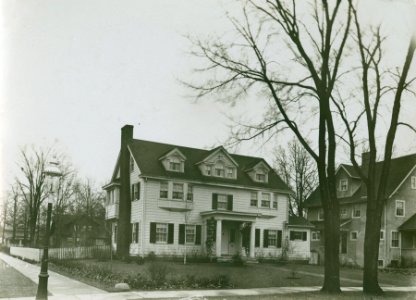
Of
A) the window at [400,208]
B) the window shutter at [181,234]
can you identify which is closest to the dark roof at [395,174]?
the window at [400,208]

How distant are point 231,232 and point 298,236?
19.9ft

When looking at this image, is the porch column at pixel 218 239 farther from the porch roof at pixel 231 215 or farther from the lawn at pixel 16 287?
the lawn at pixel 16 287

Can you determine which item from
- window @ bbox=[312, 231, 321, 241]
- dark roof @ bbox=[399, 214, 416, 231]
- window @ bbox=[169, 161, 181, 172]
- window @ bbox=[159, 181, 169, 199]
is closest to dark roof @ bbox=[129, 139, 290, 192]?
window @ bbox=[169, 161, 181, 172]

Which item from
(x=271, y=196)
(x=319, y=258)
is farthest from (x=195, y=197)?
(x=319, y=258)

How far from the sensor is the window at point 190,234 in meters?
33.9

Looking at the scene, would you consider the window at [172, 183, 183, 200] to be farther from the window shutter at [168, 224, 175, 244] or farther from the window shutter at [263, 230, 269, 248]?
the window shutter at [263, 230, 269, 248]

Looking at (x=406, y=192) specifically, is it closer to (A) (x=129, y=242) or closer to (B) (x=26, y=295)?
(A) (x=129, y=242)

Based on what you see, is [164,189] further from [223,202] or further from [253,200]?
[253,200]

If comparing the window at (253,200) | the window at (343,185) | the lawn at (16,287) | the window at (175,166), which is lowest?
the lawn at (16,287)

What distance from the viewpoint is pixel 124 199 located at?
115 feet

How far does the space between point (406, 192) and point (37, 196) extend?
35.4 meters

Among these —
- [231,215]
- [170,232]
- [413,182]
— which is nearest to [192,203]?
[170,232]

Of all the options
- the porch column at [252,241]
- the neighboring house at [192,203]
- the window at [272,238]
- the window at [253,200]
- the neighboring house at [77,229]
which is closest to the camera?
the neighboring house at [192,203]

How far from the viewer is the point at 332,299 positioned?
51.0 ft
